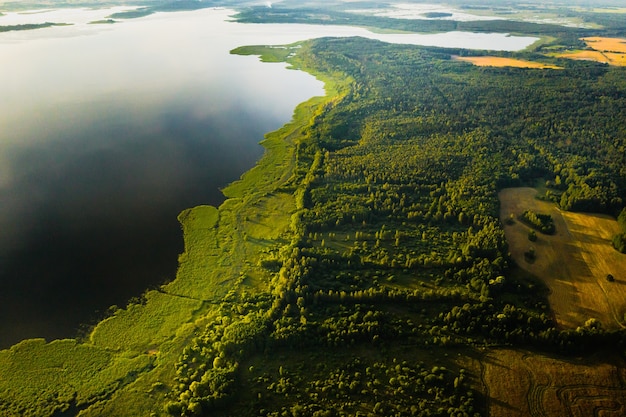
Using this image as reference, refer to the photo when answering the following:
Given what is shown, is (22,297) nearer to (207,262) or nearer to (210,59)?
(207,262)

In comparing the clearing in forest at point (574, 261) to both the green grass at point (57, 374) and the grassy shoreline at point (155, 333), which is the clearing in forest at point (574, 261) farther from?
the green grass at point (57, 374)

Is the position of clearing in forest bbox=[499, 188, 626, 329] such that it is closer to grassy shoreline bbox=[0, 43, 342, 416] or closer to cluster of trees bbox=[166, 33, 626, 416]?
cluster of trees bbox=[166, 33, 626, 416]

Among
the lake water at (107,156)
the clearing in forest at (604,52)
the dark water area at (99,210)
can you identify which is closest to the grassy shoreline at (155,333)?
the dark water area at (99,210)

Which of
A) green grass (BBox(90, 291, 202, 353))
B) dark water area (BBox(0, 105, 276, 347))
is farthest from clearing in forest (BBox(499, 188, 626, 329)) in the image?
dark water area (BBox(0, 105, 276, 347))

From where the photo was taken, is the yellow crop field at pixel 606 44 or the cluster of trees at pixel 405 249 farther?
the yellow crop field at pixel 606 44

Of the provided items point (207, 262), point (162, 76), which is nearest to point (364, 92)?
point (162, 76)

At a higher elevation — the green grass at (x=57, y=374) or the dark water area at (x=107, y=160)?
the dark water area at (x=107, y=160)
